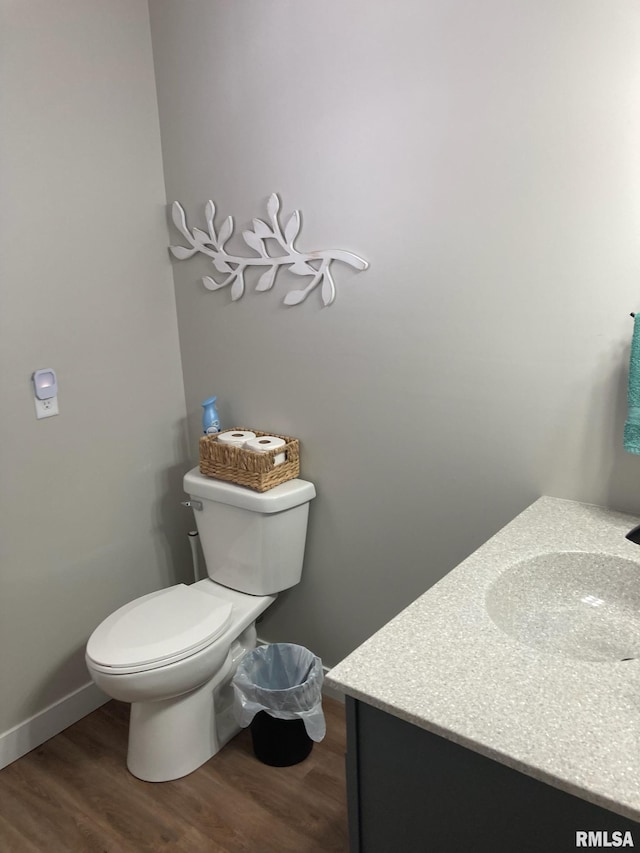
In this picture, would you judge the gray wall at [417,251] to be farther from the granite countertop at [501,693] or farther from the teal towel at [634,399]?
the granite countertop at [501,693]

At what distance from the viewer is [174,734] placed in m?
1.97

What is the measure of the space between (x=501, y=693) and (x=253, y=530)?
4.05ft

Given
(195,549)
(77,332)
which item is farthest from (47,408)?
(195,549)

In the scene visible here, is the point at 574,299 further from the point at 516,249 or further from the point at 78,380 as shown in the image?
the point at 78,380

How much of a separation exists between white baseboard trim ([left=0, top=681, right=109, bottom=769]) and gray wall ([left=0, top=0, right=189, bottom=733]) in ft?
0.09

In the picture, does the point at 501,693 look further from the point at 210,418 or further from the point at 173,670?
the point at 210,418

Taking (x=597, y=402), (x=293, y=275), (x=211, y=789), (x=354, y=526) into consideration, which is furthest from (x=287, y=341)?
(x=211, y=789)

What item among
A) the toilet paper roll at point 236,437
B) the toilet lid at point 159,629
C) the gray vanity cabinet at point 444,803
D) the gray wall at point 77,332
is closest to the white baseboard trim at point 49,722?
the gray wall at point 77,332

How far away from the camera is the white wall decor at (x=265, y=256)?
197 cm

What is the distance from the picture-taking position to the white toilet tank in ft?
6.87

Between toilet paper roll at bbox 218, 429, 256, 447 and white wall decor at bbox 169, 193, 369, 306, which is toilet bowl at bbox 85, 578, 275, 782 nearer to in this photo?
toilet paper roll at bbox 218, 429, 256, 447

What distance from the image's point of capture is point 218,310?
90.4 inches

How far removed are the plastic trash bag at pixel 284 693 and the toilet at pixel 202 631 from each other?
87 millimetres

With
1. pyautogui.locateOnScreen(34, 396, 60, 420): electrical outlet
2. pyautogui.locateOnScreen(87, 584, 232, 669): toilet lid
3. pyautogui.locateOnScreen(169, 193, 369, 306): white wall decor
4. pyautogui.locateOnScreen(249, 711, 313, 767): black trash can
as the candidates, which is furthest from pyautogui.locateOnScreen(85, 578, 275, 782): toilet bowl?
pyautogui.locateOnScreen(169, 193, 369, 306): white wall decor
